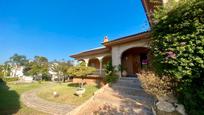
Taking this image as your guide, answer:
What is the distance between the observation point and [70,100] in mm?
12969

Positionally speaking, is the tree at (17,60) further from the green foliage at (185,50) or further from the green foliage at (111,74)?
the green foliage at (185,50)

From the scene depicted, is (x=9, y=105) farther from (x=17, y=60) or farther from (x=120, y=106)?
(x=17, y=60)

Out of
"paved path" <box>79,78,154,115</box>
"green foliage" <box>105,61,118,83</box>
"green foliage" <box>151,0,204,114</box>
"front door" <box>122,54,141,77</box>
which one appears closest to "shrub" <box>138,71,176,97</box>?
"green foliage" <box>151,0,204,114</box>

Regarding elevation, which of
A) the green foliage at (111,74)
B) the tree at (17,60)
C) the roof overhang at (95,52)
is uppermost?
the tree at (17,60)

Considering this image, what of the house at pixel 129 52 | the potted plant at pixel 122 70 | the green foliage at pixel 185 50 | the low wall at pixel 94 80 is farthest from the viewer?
the low wall at pixel 94 80

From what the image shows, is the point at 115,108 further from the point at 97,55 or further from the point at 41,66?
the point at 41,66

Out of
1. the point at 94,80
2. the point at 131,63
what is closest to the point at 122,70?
the point at 131,63

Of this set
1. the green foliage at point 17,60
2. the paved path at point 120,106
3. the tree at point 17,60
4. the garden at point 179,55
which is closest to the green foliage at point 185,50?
the garden at point 179,55

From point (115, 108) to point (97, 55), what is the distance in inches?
520

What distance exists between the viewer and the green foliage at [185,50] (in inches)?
187

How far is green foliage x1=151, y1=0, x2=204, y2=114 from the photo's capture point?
15.6ft

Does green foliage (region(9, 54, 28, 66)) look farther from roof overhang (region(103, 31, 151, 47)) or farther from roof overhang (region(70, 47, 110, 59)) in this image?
roof overhang (region(103, 31, 151, 47))

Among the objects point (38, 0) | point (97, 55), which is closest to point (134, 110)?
point (97, 55)

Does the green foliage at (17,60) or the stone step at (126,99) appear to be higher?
the green foliage at (17,60)
